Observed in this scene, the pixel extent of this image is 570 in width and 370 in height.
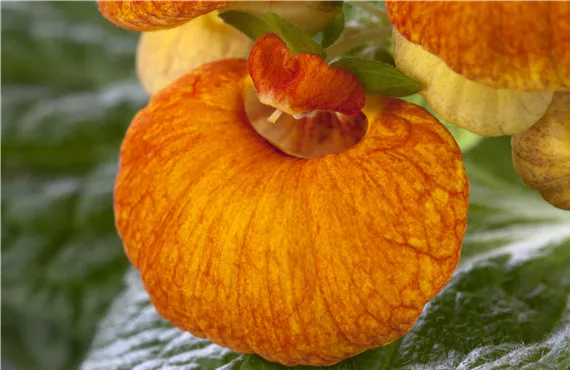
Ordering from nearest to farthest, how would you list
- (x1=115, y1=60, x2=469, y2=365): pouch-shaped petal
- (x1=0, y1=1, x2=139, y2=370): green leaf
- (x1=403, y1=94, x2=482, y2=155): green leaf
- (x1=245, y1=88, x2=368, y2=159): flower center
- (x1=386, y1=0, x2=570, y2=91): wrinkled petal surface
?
(x1=386, y1=0, x2=570, y2=91): wrinkled petal surface < (x1=115, y1=60, x2=469, y2=365): pouch-shaped petal < (x1=245, y1=88, x2=368, y2=159): flower center < (x1=403, y1=94, x2=482, y2=155): green leaf < (x1=0, y1=1, x2=139, y2=370): green leaf

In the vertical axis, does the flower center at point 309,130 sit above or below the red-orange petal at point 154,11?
below

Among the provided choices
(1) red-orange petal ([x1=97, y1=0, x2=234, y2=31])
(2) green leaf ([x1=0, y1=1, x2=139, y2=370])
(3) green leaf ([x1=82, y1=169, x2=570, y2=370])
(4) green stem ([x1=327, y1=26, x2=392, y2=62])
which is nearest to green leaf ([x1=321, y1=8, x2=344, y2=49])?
(4) green stem ([x1=327, y1=26, x2=392, y2=62])


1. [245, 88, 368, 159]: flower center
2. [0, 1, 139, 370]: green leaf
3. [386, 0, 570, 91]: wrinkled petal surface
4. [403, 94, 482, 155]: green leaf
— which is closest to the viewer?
[386, 0, 570, 91]: wrinkled petal surface

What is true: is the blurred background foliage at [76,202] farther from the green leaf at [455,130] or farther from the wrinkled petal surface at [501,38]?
the wrinkled petal surface at [501,38]

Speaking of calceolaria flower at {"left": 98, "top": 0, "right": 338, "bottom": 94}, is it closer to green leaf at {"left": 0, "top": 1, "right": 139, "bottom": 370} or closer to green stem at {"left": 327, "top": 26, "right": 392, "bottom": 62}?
green stem at {"left": 327, "top": 26, "right": 392, "bottom": 62}

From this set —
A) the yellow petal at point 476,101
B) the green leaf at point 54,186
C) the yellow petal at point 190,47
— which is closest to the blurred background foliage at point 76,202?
the green leaf at point 54,186

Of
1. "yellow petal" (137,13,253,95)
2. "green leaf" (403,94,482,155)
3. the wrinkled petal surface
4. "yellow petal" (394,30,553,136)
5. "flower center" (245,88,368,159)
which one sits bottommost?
"green leaf" (403,94,482,155)

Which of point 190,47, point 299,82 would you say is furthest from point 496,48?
point 190,47

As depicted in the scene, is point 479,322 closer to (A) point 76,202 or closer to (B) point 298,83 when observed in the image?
(B) point 298,83

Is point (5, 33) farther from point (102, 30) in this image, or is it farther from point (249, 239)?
point (249, 239)
